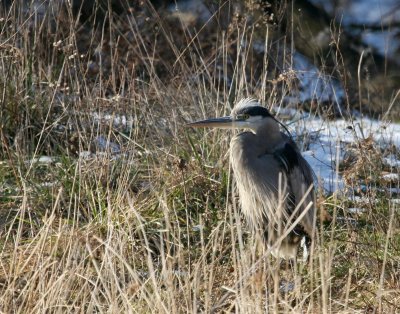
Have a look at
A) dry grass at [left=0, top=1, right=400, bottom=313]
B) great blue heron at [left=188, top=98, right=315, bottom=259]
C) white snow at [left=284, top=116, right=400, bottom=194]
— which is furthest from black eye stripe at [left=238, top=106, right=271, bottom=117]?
white snow at [left=284, top=116, right=400, bottom=194]

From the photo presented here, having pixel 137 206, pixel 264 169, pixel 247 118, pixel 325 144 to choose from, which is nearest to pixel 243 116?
pixel 247 118

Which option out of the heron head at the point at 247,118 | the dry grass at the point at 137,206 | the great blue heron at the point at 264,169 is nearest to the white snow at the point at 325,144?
the dry grass at the point at 137,206

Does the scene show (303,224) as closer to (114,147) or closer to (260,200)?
(260,200)

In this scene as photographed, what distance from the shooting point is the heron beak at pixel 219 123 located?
4863 mm

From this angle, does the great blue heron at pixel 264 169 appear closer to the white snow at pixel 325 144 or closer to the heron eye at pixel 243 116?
the heron eye at pixel 243 116

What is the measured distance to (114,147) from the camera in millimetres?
5988

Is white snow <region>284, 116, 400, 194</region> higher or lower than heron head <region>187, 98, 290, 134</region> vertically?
lower

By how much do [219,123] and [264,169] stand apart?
334mm

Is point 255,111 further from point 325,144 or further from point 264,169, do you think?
point 325,144

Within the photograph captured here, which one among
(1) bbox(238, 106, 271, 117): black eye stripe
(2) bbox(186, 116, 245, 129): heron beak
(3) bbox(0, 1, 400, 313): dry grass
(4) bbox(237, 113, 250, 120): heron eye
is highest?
(1) bbox(238, 106, 271, 117): black eye stripe

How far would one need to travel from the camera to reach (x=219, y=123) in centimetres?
489

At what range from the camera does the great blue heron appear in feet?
16.2

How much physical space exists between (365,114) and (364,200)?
3.68 metres

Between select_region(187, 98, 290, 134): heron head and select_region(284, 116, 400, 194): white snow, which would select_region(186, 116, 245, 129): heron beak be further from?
select_region(284, 116, 400, 194): white snow
